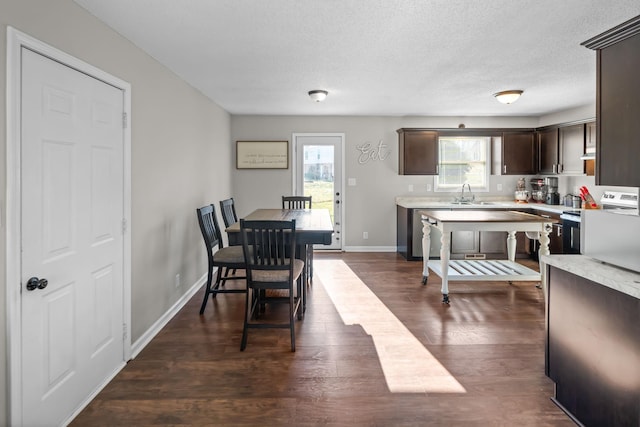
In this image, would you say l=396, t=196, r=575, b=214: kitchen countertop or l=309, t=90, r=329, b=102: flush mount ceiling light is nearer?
l=309, t=90, r=329, b=102: flush mount ceiling light

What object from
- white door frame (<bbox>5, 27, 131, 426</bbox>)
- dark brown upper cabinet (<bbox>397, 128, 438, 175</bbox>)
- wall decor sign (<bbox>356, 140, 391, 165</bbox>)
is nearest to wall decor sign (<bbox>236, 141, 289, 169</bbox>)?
wall decor sign (<bbox>356, 140, 391, 165</bbox>)

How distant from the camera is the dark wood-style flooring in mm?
2094

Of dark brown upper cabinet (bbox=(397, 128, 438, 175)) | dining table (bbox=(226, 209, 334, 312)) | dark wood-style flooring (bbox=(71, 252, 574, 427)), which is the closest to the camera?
dark wood-style flooring (bbox=(71, 252, 574, 427))

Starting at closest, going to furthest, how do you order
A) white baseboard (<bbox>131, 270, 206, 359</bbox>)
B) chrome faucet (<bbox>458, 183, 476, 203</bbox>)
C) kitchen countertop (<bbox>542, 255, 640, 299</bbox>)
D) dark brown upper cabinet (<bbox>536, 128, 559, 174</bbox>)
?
kitchen countertop (<bbox>542, 255, 640, 299</bbox>) → white baseboard (<bbox>131, 270, 206, 359</bbox>) → dark brown upper cabinet (<bbox>536, 128, 559, 174</bbox>) → chrome faucet (<bbox>458, 183, 476, 203</bbox>)

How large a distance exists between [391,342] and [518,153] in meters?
4.57

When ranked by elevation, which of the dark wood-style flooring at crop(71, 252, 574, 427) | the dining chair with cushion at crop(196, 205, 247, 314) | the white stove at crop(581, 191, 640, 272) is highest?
the white stove at crop(581, 191, 640, 272)

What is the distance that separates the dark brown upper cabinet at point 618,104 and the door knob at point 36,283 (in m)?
2.78

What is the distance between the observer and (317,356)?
9.16 ft

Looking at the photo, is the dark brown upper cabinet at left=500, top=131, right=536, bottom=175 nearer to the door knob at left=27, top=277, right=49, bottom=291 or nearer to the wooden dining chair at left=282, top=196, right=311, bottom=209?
the wooden dining chair at left=282, top=196, right=311, bottom=209

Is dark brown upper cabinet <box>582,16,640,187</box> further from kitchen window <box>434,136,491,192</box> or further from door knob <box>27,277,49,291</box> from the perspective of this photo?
kitchen window <box>434,136,491,192</box>

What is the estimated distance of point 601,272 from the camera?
180cm

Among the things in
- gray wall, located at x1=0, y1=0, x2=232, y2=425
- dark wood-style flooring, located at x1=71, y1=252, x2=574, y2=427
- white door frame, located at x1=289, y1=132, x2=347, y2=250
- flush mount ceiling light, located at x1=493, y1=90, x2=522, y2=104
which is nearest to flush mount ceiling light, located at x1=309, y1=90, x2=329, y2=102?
gray wall, located at x1=0, y1=0, x2=232, y2=425

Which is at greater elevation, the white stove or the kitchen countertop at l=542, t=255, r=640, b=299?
the white stove

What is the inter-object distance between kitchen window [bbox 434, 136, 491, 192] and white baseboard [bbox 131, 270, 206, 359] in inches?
170
